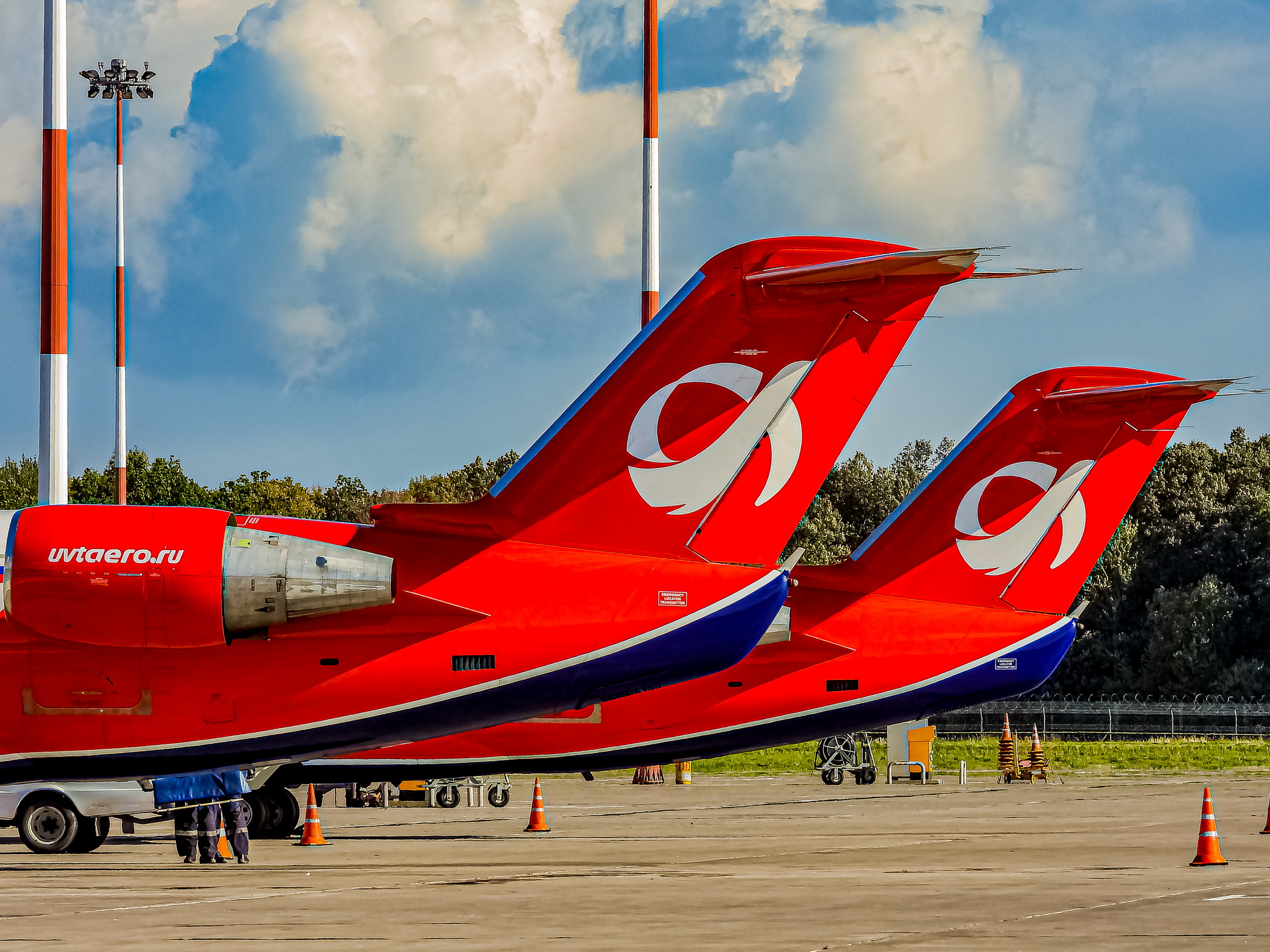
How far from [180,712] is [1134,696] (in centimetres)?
5924

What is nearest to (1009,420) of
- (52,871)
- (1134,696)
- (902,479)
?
(52,871)

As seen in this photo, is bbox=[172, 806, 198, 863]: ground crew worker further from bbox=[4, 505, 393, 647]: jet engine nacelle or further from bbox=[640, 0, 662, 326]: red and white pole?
bbox=[640, 0, 662, 326]: red and white pole

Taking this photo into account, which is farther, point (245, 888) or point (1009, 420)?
point (1009, 420)

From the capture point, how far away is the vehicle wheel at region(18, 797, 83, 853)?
78.2 feet

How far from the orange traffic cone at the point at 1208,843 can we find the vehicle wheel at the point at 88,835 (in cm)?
1414

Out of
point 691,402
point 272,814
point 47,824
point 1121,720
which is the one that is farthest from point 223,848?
point 1121,720

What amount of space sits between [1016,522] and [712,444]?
940 centimetres

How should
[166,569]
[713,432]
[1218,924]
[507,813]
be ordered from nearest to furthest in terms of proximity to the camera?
1. [1218,924]
2. [166,569]
3. [713,432]
4. [507,813]

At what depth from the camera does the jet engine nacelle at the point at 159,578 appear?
17.9 metres

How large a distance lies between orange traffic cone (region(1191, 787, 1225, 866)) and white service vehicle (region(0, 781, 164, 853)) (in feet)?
43.5

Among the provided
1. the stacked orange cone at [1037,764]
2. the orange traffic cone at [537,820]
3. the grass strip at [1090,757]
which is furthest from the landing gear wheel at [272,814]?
the grass strip at [1090,757]

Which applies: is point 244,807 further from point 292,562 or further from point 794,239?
point 794,239

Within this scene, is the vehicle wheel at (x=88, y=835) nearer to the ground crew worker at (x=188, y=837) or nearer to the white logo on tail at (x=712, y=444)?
the ground crew worker at (x=188, y=837)

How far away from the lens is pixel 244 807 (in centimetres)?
2348
